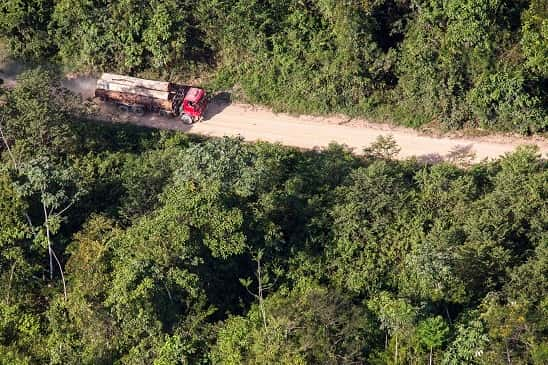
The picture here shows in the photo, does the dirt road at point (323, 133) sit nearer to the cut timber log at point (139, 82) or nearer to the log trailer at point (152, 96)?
the log trailer at point (152, 96)

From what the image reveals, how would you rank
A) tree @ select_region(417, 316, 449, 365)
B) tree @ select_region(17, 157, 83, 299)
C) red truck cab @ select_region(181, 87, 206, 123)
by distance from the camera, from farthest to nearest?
red truck cab @ select_region(181, 87, 206, 123), tree @ select_region(17, 157, 83, 299), tree @ select_region(417, 316, 449, 365)

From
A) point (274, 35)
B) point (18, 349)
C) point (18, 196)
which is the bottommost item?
point (18, 349)

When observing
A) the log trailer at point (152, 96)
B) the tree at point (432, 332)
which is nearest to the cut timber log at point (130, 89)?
the log trailer at point (152, 96)

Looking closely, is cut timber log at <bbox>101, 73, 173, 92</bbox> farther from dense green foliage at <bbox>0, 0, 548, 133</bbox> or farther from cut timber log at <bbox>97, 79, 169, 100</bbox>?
A: dense green foliage at <bbox>0, 0, 548, 133</bbox>

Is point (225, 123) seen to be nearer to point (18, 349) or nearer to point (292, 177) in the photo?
point (292, 177)

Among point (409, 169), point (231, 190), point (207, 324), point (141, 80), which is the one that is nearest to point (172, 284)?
point (207, 324)

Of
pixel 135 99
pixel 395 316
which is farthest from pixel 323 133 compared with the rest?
pixel 395 316

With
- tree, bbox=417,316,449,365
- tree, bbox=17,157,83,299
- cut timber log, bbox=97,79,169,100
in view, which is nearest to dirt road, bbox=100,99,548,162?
cut timber log, bbox=97,79,169,100
